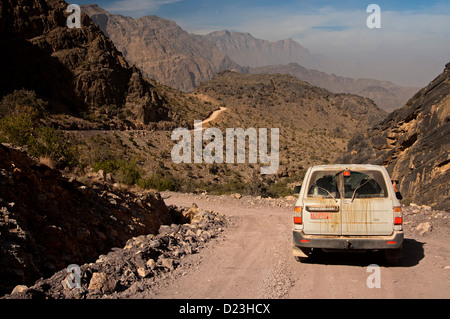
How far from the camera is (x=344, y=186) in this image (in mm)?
6602

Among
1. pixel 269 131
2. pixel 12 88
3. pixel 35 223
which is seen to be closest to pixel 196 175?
pixel 12 88

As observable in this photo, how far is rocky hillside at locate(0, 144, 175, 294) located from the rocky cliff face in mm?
34871

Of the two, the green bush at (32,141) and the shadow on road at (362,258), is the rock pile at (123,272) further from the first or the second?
the green bush at (32,141)

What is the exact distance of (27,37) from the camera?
46.4 meters

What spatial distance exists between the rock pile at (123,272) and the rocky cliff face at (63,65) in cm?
3857

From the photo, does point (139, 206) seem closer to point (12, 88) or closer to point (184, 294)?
point (184, 294)

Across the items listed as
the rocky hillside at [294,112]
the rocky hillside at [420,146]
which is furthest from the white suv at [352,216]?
the rocky hillside at [294,112]

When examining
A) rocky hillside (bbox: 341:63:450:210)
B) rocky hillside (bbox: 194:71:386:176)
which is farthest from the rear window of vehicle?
rocky hillside (bbox: 194:71:386:176)

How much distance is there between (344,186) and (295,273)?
172cm

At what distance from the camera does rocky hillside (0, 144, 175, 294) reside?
21.3 feet

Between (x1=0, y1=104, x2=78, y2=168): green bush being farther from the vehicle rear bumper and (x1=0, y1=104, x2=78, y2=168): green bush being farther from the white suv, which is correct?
the vehicle rear bumper

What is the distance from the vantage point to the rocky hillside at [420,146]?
14.4m

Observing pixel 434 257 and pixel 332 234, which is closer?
pixel 332 234
